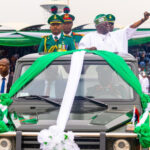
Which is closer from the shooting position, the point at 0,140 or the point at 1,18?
the point at 0,140

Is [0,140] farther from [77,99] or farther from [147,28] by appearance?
[147,28]

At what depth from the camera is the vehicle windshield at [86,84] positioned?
202 inches

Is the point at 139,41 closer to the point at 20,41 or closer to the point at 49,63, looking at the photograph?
the point at 20,41

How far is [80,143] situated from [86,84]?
104 cm

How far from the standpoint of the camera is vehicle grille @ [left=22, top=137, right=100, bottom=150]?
426 cm

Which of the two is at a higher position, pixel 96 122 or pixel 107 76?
pixel 107 76

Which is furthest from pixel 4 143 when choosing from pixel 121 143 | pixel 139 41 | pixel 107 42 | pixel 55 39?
pixel 139 41

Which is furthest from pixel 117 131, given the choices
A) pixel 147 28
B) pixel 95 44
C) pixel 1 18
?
pixel 1 18

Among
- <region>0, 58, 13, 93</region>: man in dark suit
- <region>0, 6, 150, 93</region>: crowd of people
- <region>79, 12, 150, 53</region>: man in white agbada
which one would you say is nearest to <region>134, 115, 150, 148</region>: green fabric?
<region>0, 6, 150, 93</region>: crowd of people

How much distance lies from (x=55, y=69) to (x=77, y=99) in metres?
0.54

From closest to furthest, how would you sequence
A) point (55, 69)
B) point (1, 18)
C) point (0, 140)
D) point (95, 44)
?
point (0, 140), point (55, 69), point (95, 44), point (1, 18)

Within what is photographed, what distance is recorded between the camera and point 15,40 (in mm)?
18391

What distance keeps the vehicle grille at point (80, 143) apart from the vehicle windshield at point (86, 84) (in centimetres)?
88

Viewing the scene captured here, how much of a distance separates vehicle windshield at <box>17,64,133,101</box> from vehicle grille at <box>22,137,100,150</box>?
0.88 meters
